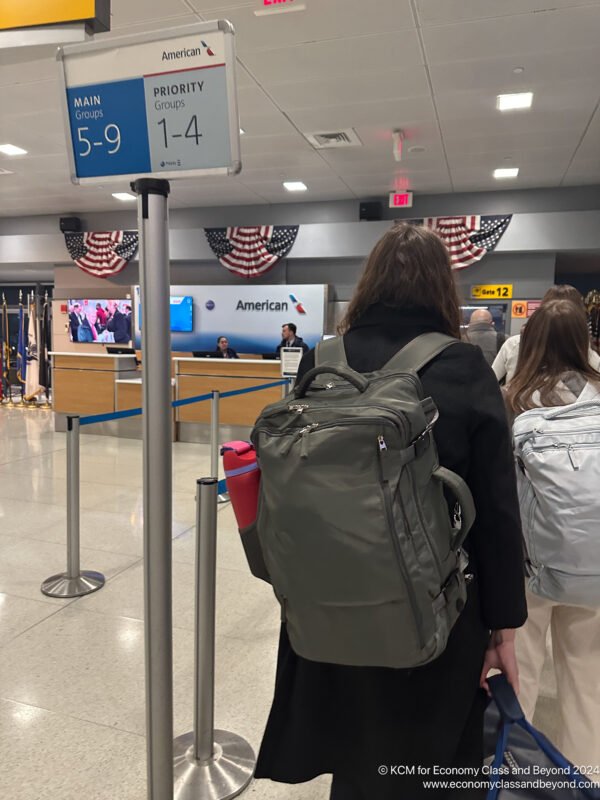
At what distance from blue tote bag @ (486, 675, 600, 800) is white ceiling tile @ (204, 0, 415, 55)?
3.98 meters

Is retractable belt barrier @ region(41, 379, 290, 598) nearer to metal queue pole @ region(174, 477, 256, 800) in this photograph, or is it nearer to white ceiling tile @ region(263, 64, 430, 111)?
metal queue pole @ region(174, 477, 256, 800)

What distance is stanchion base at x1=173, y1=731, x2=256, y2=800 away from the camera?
1.67 m

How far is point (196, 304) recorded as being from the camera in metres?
9.98

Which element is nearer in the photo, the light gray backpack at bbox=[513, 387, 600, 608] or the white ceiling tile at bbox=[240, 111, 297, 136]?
the light gray backpack at bbox=[513, 387, 600, 608]

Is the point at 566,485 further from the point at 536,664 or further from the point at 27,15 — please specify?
the point at 27,15

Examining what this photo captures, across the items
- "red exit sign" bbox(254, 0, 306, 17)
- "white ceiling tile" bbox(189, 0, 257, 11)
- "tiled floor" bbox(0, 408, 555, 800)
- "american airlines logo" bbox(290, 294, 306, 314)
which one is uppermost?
"white ceiling tile" bbox(189, 0, 257, 11)

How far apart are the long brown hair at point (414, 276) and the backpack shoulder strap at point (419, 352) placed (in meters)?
0.09

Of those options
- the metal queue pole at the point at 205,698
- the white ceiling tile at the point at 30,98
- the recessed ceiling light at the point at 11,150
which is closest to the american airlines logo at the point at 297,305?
the recessed ceiling light at the point at 11,150

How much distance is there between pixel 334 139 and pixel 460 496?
594 centimetres

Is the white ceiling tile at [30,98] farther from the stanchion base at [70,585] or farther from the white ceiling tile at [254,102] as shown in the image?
the stanchion base at [70,585]

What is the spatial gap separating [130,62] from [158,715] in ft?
4.67

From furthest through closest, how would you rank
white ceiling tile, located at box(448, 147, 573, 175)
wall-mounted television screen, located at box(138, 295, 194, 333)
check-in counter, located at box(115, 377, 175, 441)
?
wall-mounted television screen, located at box(138, 295, 194, 333), check-in counter, located at box(115, 377, 175, 441), white ceiling tile, located at box(448, 147, 573, 175)

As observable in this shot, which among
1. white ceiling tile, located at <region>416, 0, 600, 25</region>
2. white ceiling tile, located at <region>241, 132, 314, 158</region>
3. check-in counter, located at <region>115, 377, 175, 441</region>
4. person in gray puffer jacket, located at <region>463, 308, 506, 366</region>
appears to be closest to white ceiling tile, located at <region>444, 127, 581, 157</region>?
white ceiling tile, located at <region>241, 132, 314, 158</region>

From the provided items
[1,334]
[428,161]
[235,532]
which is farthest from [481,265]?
[1,334]
